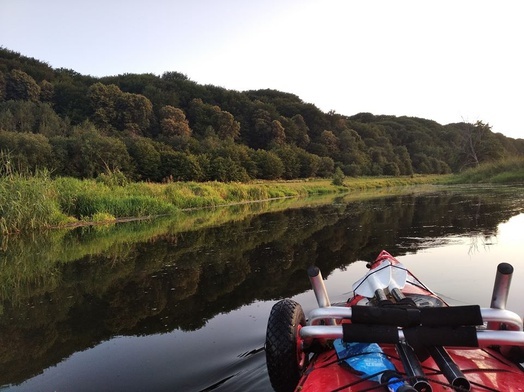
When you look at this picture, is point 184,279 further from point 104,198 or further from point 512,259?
point 104,198

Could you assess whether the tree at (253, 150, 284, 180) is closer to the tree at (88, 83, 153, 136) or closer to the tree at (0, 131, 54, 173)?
the tree at (0, 131, 54, 173)

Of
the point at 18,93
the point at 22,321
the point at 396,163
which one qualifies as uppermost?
the point at 18,93

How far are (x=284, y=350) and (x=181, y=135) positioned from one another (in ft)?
190

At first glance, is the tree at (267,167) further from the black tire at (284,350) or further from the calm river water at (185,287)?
the black tire at (284,350)

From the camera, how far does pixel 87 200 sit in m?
16.5

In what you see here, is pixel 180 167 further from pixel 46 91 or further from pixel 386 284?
pixel 46 91

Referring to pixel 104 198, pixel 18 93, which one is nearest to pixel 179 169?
pixel 104 198

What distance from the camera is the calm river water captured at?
375cm

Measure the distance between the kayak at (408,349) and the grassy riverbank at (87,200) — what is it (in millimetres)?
12512

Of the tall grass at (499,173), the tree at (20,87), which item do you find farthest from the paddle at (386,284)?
the tree at (20,87)

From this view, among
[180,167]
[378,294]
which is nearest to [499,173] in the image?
[180,167]

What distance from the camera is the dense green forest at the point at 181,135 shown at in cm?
3516

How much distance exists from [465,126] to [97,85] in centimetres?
5225

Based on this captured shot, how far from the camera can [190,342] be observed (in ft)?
14.2
